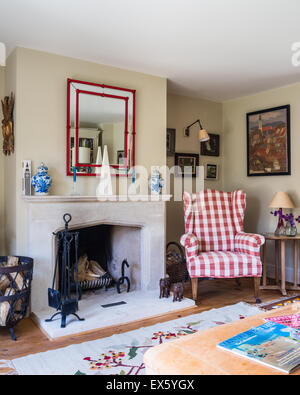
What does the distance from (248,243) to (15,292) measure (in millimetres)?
2227

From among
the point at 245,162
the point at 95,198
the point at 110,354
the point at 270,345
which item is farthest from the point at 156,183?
the point at 270,345

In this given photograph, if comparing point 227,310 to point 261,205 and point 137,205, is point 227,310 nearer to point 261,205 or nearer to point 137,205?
point 137,205

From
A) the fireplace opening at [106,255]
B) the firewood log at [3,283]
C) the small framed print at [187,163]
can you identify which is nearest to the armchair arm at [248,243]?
the fireplace opening at [106,255]

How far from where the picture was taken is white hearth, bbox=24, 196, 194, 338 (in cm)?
289

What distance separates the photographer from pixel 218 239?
381cm

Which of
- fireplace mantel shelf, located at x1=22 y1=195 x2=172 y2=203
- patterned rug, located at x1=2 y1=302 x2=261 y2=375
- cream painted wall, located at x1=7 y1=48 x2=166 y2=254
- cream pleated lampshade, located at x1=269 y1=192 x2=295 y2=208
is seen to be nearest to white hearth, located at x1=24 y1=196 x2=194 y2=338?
fireplace mantel shelf, located at x1=22 y1=195 x2=172 y2=203

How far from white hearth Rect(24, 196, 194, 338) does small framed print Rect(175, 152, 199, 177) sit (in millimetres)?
1012

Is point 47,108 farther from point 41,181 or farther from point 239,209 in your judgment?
point 239,209

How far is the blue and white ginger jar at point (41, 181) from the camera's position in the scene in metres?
2.96
